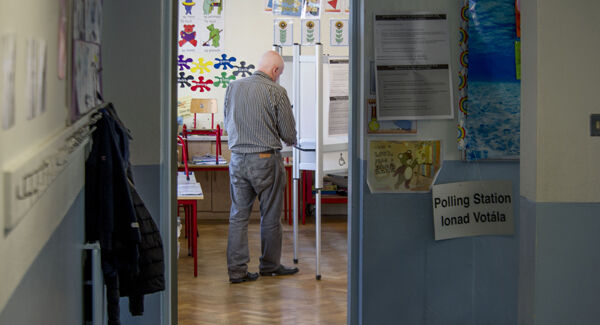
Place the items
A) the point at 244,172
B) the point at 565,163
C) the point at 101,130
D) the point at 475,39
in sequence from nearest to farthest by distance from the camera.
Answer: the point at 101,130, the point at 565,163, the point at 475,39, the point at 244,172

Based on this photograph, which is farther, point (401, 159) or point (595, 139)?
point (401, 159)

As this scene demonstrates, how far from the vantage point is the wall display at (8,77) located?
3.54ft

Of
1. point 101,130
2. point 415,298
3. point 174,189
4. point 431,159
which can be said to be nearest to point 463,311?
point 415,298

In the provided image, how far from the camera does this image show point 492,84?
3.56 meters

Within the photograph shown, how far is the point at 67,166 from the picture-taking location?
1.83m

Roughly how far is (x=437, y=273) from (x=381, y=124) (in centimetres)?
81

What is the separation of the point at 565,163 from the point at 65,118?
182cm

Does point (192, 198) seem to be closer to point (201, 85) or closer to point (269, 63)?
point (269, 63)

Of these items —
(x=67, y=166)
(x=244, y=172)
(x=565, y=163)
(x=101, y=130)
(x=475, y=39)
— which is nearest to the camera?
(x=67, y=166)

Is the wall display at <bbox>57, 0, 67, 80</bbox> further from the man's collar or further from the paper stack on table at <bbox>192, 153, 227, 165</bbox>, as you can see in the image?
the paper stack on table at <bbox>192, 153, 227, 165</bbox>

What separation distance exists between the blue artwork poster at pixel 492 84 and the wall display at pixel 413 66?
0.13m

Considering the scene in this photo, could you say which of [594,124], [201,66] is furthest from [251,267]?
[594,124]

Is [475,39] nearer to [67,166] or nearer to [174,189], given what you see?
[174,189]

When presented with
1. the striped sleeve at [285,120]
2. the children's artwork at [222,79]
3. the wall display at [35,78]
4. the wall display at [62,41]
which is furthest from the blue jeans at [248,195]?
the wall display at [35,78]
